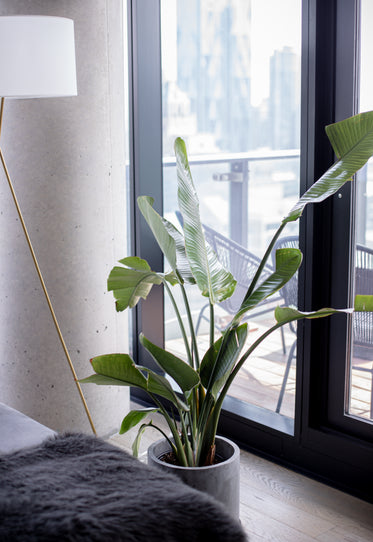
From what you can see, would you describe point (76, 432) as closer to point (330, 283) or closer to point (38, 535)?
point (38, 535)

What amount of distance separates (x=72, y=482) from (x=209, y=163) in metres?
1.99

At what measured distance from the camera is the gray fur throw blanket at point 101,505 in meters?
1.08

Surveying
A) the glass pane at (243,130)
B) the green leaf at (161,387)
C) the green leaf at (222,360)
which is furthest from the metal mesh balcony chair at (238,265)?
the green leaf at (161,387)

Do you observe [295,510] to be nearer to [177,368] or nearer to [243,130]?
[177,368]

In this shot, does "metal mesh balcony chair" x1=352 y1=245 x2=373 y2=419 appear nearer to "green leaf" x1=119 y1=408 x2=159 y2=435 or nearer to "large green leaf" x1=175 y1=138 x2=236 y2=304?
"large green leaf" x1=175 y1=138 x2=236 y2=304

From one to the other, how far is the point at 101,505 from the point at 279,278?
3.05ft

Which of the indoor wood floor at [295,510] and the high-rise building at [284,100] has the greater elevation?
the high-rise building at [284,100]

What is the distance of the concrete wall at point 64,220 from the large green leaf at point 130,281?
60 centimetres

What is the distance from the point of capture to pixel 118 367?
1854 mm

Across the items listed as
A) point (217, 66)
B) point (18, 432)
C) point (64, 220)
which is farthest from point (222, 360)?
point (217, 66)

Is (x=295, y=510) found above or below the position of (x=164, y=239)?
below

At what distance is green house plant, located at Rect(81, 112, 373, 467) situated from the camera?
1799 mm

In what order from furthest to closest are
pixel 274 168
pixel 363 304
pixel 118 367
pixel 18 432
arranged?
pixel 274 168, pixel 118 367, pixel 363 304, pixel 18 432

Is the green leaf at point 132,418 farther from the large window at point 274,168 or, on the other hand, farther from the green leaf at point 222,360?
the large window at point 274,168
